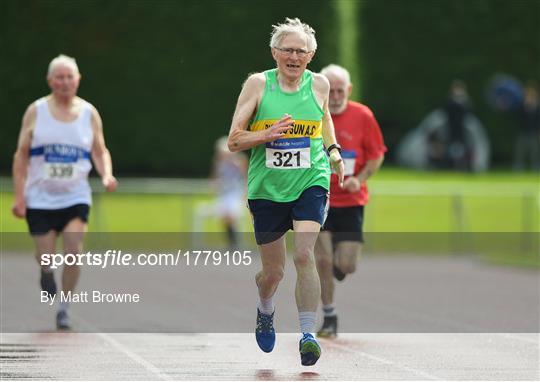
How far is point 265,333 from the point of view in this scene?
10758 millimetres

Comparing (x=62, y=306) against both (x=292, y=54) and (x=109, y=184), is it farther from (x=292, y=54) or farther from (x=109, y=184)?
(x=292, y=54)

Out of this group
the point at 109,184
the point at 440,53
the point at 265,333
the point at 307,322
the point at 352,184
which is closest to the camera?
the point at 307,322

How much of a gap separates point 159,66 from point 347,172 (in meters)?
14.4

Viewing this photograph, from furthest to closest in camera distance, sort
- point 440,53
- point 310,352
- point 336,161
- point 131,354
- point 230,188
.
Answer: point 440,53, point 230,188, point 131,354, point 336,161, point 310,352

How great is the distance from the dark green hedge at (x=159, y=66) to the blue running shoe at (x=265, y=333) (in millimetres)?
16269

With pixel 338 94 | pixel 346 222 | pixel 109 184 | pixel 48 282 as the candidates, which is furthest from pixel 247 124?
pixel 48 282

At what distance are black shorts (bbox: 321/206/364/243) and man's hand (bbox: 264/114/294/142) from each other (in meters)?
2.84

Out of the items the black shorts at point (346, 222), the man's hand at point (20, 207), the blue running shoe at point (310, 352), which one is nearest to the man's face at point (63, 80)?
the man's hand at point (20, 207)

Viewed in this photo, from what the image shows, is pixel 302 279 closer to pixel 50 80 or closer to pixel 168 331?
pixel 168 331

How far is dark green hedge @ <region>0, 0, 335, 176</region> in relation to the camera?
26.6 metres

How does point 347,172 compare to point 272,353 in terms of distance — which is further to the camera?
point 347,172

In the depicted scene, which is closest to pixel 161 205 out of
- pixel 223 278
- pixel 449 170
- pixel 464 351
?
pixel 223 278

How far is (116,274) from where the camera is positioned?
66.4ft

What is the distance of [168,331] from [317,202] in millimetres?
2885
